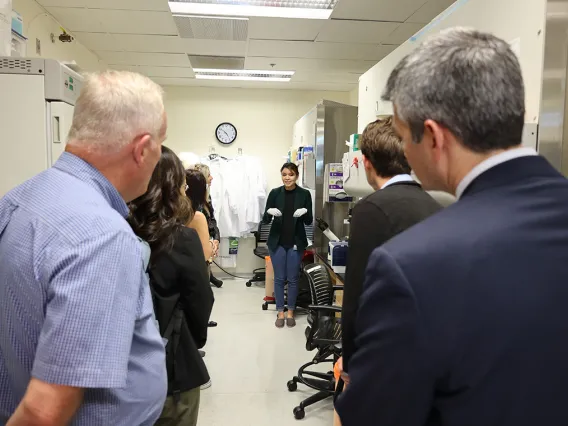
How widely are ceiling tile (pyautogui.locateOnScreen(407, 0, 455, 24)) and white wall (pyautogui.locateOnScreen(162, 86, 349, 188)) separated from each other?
10.4 feet

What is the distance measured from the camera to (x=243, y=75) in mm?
6000

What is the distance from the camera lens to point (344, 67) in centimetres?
541

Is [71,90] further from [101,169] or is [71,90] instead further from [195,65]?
[195,65]

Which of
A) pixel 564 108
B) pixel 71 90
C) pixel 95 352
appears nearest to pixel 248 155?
pixel 71 90

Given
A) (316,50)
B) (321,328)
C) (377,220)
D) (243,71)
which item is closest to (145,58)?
(243,71)

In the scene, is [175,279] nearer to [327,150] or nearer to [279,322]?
[279,322]

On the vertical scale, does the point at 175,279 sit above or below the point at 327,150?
below

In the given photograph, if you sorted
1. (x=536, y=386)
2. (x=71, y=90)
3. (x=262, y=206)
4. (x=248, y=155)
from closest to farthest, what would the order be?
(x=536, y=386), (x=71, y=90), (x=262, y=206), (x=248, y=155)

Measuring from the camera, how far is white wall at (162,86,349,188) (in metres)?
6.73

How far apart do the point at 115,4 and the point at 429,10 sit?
258 centimetres

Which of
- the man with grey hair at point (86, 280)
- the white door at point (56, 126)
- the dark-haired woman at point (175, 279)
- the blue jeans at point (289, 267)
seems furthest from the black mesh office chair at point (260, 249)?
the man with grey hair at point (86, 280)

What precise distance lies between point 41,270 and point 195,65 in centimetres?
505

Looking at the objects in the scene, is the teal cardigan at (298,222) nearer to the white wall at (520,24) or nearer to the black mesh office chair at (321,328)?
the black mesh office chair at (321,328)

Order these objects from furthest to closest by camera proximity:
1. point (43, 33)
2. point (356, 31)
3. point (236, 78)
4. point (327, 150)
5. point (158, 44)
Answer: point (236, 78)
point (327, 150)
point (158, 44)
point (356, 31)
point (43, 33)
